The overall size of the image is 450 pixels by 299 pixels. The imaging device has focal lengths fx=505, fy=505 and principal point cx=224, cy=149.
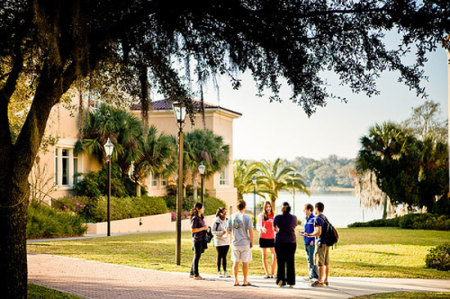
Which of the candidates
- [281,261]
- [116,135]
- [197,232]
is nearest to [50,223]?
[116,135]

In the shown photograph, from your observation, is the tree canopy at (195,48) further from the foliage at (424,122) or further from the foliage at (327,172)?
the foliage at (327,172)

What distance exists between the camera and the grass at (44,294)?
325 inches

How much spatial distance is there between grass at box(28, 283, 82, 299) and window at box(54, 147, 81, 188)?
17.5 metres

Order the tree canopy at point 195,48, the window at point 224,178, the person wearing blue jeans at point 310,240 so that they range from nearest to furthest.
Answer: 1. the tree canopy at point 195,48
2. the person wearing blue jeans at point 310,240
3. the window at point 224,178

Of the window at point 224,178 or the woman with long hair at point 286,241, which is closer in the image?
the woman with long hair at point 286,241

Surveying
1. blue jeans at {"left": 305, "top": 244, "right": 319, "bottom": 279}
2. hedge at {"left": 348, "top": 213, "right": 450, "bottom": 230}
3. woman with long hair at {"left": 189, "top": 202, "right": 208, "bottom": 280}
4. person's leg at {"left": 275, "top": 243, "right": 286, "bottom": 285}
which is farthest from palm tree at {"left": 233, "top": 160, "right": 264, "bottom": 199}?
person's leg at {"left": 275, "top": 243, "right": 286, "bottom": 285}

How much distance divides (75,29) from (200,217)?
22.1 feet

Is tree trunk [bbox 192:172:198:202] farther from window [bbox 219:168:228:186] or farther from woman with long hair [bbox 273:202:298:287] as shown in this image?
woman with long hair [bbox 273:202:298:287]

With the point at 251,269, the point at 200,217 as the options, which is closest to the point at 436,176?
the point at 251,269

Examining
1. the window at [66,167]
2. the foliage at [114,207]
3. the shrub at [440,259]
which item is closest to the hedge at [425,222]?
the foliage at [114,207]

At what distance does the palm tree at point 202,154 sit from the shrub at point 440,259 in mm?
24453

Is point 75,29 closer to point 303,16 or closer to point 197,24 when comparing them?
point 197,24

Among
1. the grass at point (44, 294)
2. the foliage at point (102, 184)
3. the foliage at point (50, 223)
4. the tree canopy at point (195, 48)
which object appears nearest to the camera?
the tree canopy at point (195, 48)

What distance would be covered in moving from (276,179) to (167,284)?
45005mm
